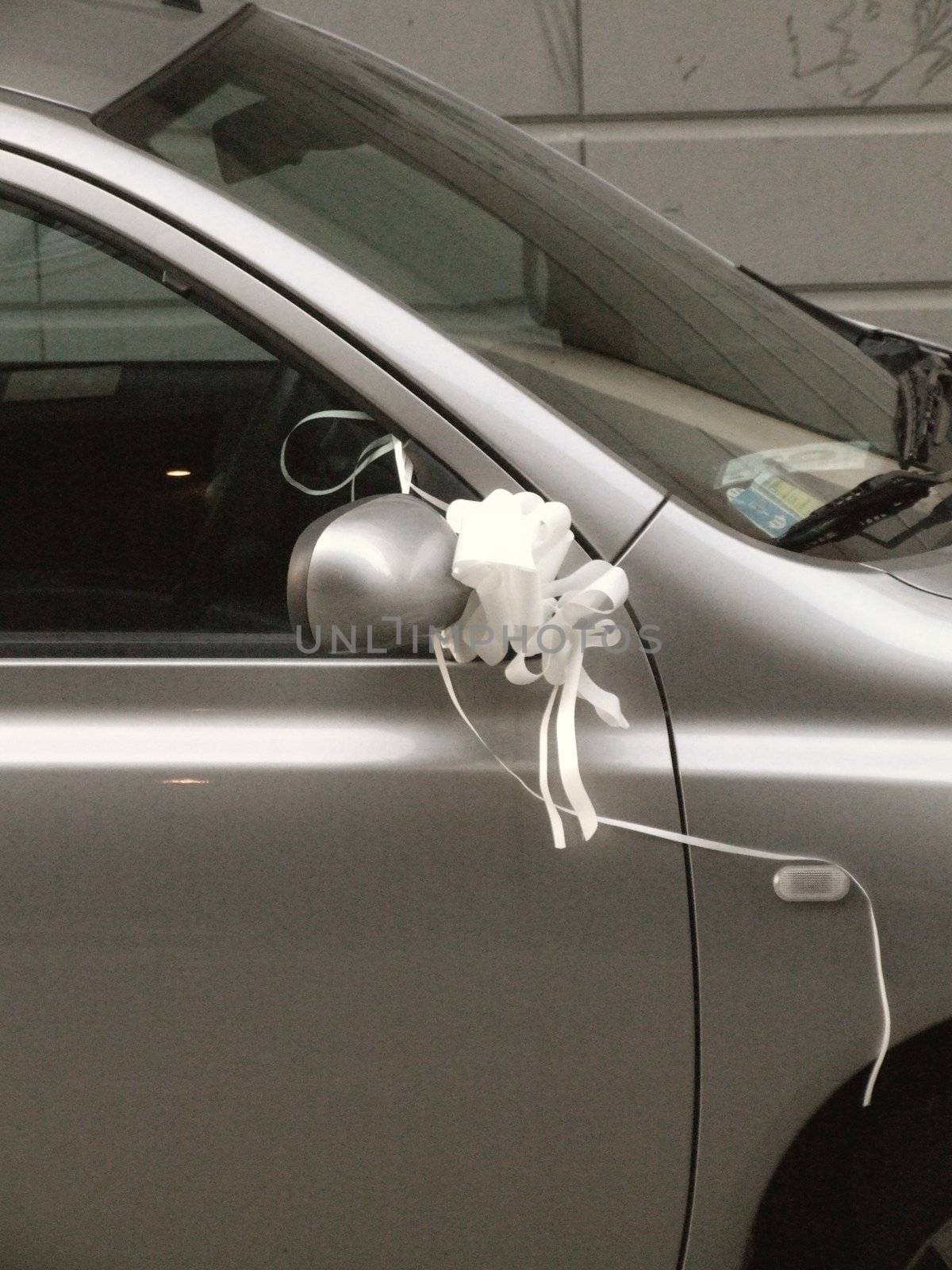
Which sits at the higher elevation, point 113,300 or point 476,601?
point 113,300

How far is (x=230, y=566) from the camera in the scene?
153 cm

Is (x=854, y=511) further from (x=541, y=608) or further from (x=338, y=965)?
(x=338, y=965)

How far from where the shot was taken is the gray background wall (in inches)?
204

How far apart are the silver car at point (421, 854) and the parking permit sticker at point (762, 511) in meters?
0.01

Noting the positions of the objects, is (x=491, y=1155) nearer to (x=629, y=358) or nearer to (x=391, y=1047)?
(x=391, y=1047)

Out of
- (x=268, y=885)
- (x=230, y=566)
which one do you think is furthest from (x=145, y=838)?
(x=230, y=566)

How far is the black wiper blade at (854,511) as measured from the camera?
4.92ft

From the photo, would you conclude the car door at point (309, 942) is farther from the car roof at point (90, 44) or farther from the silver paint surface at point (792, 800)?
the car roof at point (90, 44)

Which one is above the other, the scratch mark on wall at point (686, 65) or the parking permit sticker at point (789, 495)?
Result: the scratch mark on wall at point (686, 65)

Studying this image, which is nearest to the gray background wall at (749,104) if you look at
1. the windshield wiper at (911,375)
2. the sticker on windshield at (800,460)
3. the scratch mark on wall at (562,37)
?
the scratch mark on wall at (562,37)

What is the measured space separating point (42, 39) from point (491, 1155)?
1316 mm

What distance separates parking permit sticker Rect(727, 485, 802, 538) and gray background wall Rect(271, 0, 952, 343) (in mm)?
3960

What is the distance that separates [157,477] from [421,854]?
49 centimetres

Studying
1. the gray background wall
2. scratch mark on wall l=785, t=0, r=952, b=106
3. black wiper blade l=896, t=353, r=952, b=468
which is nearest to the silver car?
black wiper blade l=896, t=353, r=952, b=468
